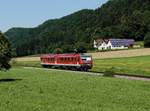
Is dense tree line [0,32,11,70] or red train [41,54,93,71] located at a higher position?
dense tree line [0,32,11,70]

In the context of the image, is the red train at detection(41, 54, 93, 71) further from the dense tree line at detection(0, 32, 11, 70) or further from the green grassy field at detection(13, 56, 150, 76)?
the dense tree line at detection(0, 32, 11, 70)

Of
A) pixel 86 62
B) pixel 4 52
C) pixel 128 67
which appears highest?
pixel 4 52

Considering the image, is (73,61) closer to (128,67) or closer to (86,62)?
(86,62)

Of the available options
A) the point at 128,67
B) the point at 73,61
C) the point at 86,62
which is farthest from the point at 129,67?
the point at 73,61

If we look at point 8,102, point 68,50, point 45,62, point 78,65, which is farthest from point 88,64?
point 68,50

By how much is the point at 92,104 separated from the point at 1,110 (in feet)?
13.1

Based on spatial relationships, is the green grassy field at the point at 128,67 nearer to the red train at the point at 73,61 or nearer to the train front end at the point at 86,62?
the train front end at the point at 86,62

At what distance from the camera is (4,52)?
135 ft

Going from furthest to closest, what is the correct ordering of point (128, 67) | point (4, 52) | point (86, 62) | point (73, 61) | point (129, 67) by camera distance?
point (73, 61) → point (86, 62) → point (128, 67) → point (129, 67) → point (4, 52)

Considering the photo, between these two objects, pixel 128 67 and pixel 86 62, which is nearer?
pixel 128 67

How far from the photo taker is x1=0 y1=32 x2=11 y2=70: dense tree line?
1614 inches

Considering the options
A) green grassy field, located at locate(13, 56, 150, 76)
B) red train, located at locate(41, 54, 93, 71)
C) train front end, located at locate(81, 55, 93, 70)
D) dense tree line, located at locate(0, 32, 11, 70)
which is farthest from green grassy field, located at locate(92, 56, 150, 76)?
dense tree line, located at locate(0, 32, 11, 70)

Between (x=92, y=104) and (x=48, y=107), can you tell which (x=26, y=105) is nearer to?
(x=48, y=107)

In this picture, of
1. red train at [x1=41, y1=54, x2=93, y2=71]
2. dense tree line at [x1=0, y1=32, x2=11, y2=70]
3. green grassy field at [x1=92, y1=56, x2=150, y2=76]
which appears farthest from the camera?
red train at [x1=41, y1=54, x2=93, y2=71]
